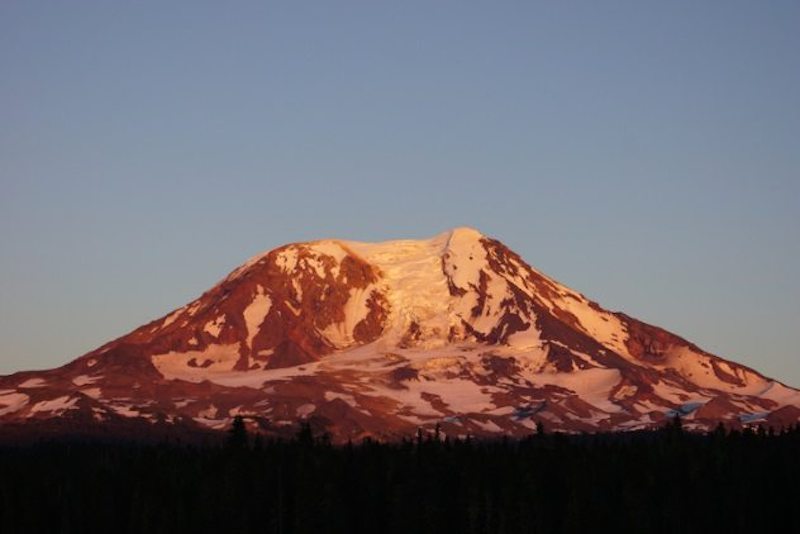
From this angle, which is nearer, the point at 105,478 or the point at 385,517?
the point at 385,517

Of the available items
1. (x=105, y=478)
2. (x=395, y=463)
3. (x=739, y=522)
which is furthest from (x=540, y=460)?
(x=105, y=478)

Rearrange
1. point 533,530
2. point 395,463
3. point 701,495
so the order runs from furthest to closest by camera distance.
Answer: point 395,463
point 701,495
point 533,530

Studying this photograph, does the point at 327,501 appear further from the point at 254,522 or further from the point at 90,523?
the point at 90,523

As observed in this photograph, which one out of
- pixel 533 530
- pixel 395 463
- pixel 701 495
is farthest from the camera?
pixel 395 463

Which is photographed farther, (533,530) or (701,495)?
(701,495)

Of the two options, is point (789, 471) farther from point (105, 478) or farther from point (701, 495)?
point (105, 478)

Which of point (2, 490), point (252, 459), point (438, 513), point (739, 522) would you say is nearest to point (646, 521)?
point (739, 522)
